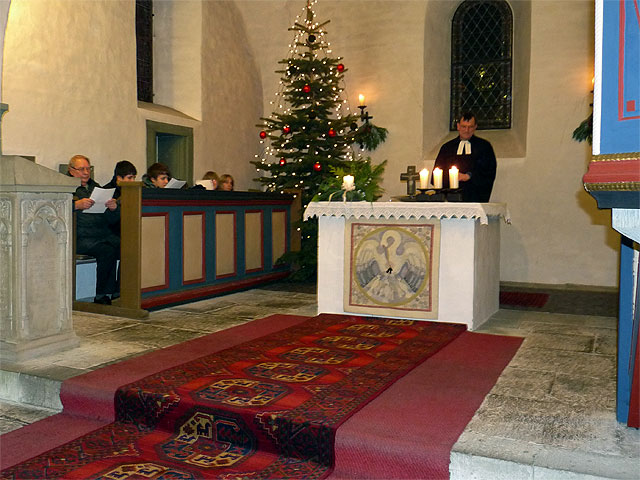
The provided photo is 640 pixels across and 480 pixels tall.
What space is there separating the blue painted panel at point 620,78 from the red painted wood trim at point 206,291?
4.57 m

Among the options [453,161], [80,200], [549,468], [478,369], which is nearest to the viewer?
[549,468]

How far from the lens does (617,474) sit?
242cm

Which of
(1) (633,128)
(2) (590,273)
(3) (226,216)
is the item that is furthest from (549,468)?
(2) (590,273)

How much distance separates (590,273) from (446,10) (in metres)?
4.45

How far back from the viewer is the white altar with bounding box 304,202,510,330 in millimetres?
5152

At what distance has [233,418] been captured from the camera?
121 inches

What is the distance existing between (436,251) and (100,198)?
3.17 metres

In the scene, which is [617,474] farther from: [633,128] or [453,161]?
[453,161]

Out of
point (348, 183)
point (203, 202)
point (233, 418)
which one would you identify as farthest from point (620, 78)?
point (203, 202)

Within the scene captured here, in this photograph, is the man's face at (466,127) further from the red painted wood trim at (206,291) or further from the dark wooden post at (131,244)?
the dark wooden post at (131,244)

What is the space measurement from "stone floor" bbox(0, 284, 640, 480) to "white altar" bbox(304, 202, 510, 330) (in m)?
0.37

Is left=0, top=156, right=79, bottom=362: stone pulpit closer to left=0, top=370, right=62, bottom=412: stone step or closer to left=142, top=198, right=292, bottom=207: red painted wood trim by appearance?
left=0, top=370, right=62, bottom=412: stone step

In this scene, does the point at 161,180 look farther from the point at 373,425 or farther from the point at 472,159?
the point at 373,425

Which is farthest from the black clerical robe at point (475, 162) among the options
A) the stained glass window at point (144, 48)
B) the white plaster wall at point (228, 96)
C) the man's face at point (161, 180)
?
the stained glass window at point (144, 48)
